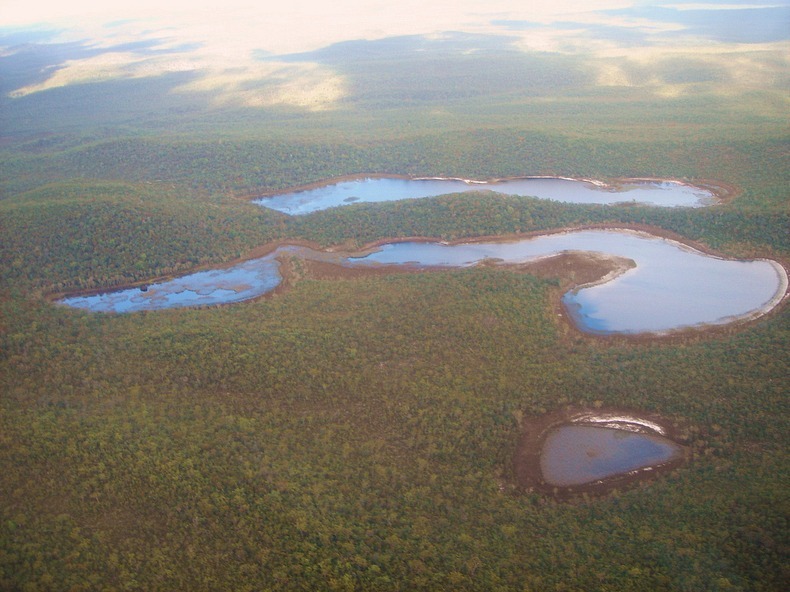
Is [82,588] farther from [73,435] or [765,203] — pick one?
[765,203]

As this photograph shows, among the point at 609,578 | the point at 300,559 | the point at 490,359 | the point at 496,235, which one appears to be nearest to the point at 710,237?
the point at 496,235

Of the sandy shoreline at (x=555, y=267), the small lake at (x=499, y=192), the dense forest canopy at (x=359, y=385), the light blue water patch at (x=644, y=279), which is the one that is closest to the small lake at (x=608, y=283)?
the light blue water patch at (x=644, y=279)

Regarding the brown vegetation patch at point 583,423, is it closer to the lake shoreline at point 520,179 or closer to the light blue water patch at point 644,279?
the light blue water patch at point 644,279

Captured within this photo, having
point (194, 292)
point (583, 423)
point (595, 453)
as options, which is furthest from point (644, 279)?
point (194, 292)

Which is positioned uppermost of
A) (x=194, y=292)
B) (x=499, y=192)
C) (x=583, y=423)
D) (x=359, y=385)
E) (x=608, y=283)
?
(x=499, y=192)

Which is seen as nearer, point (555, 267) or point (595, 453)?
point (595, 453)

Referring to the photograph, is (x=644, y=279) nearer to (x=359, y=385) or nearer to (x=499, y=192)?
(x=499, y=192)
